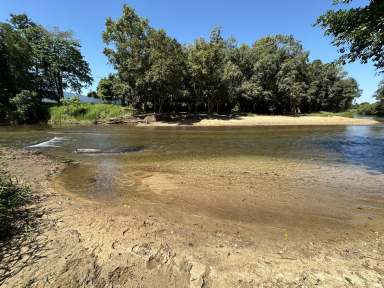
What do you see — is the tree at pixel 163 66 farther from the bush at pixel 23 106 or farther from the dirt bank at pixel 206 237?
the dirt bank at pixel 206 237

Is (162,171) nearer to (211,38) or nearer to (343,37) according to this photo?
(343,37)

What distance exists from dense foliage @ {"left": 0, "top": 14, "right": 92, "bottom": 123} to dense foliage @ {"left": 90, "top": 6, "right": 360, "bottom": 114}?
271 inches

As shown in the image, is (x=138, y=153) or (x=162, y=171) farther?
(x=138, y=153)

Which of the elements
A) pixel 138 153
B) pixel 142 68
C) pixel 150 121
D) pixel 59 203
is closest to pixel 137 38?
pixel 142 68

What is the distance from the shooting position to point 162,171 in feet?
30.5

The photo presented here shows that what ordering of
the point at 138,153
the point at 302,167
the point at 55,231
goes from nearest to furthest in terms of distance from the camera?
the point at 55,231 < the point at 302,167 < the point at 138,153

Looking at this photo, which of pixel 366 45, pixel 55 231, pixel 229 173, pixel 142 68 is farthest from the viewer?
pixel 142 68

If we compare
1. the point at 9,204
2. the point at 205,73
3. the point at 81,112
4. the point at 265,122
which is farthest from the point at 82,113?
the point at 9,204

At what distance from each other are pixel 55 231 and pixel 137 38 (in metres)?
34.5

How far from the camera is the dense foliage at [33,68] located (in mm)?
37000

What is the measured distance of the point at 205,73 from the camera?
35531 mm

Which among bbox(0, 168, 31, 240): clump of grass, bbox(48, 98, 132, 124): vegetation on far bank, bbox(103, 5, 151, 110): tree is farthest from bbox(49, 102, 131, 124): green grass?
bbox(0, 168, 31, 240): clump of grass

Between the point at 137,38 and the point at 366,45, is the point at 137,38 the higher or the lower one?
the higher one

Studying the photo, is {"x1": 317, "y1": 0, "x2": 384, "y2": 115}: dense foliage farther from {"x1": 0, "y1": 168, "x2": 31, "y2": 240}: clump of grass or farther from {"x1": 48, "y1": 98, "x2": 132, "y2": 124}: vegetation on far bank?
{"x1": 48, "y1": 98, "x2": 132, "y2": 124}: vegetation on far bank
